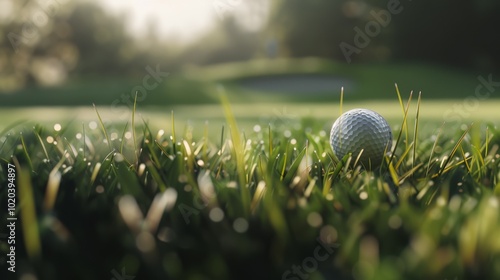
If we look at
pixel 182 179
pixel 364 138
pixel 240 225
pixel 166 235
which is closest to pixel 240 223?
pixel 240 225

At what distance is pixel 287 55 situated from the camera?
25.7m

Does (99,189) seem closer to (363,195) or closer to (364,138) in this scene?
(363,195)

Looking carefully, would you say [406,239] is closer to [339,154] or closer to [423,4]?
[339,154]

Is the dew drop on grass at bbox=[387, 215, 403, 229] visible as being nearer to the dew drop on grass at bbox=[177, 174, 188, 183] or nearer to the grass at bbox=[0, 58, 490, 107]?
the dew drop on grass at bbox=[177, 174, 188, 183]

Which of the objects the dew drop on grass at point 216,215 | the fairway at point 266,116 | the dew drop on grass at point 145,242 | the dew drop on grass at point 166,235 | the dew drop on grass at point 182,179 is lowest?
the fairway at point 266,116

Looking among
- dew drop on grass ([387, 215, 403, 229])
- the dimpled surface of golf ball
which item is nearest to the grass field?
dew drop on grass ([387, 215, 403, 229])

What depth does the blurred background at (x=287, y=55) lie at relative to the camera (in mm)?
18016

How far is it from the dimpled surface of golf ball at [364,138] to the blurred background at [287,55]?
1073cm

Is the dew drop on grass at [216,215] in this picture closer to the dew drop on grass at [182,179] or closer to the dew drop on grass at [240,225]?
the dew drop on grass at [240,225]

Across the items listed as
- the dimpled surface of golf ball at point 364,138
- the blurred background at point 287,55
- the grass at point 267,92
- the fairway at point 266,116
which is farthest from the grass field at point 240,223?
the grass at point 267,92

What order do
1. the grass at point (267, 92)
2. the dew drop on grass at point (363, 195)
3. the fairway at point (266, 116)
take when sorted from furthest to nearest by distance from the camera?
the grass at point (267, 92), the fairway at point (266, 116), the dew drop on grass at point (363, 195)

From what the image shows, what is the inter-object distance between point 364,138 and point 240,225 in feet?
3.01

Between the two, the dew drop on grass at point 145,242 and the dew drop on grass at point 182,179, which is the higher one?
the dew drop on grass at point 182,179

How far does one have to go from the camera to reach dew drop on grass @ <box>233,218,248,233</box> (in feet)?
3.00
